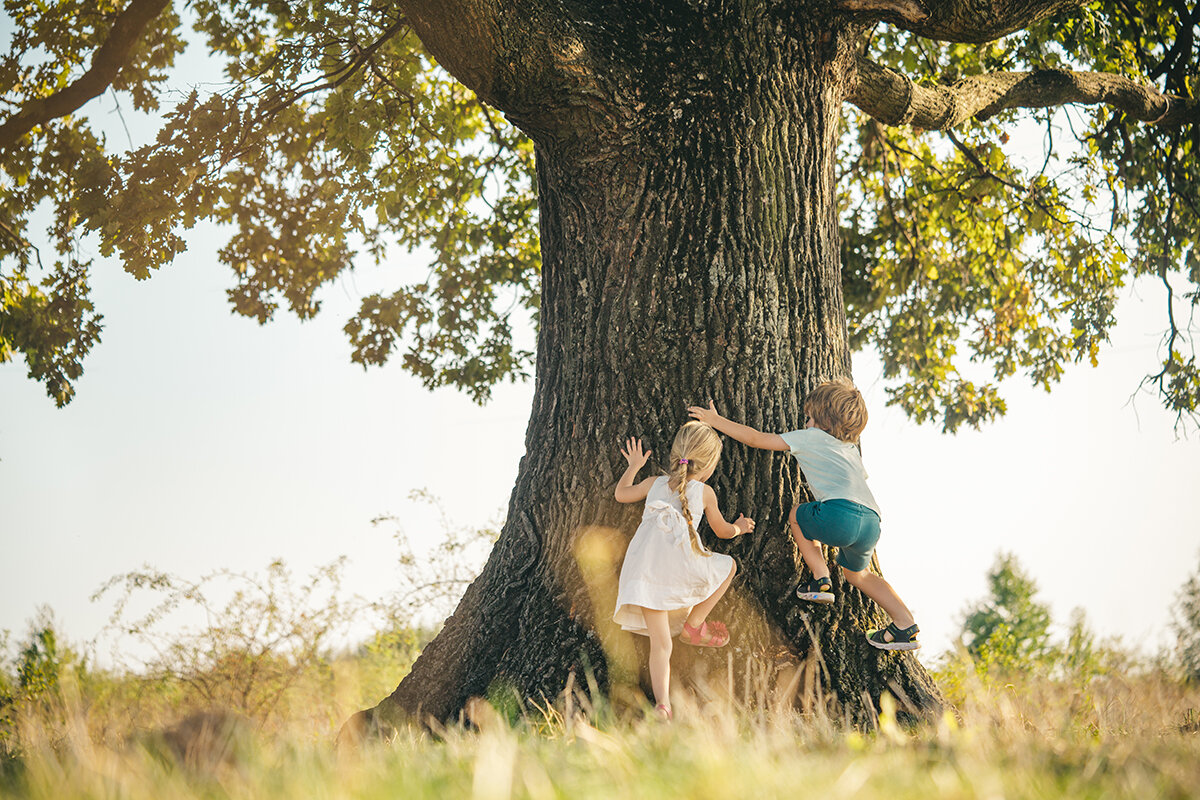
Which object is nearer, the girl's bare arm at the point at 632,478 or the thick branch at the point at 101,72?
the girl's bare arm at the point at 632,478

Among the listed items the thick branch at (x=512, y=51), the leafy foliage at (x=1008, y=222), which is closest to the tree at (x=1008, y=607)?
the leafy foliage at (x=1008, y=222)

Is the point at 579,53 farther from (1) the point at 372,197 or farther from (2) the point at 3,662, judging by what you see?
(2) the point at 3,662

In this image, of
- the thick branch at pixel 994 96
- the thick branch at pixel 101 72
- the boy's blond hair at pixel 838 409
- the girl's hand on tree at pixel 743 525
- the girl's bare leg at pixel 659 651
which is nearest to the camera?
the girl's bare leg at pixel 659 651

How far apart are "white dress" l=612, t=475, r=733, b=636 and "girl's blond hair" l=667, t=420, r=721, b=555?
28mm

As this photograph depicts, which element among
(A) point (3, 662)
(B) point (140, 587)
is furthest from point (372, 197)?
(A) point (3, 662)

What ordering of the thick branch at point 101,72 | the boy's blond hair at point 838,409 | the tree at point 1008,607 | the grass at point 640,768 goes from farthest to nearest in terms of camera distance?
the tree at point 1008,607 → the thick branch at point 101,72 → the boy's blond hair at point 838,409 → the grass at point 640,768

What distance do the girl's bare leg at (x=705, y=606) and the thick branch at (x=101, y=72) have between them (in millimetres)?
5622

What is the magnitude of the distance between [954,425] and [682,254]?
7.80 meters

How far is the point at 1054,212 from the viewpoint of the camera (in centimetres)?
1026

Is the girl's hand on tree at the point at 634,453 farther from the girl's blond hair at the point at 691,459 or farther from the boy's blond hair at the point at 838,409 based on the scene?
the boy's blond hair at the point at 838,409

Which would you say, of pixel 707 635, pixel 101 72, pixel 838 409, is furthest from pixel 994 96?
pixel 101 72

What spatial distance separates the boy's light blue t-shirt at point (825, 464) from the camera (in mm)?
5117

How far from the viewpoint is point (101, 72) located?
6695 millimetres

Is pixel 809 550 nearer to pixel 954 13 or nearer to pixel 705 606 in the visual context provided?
pixel 705 606
